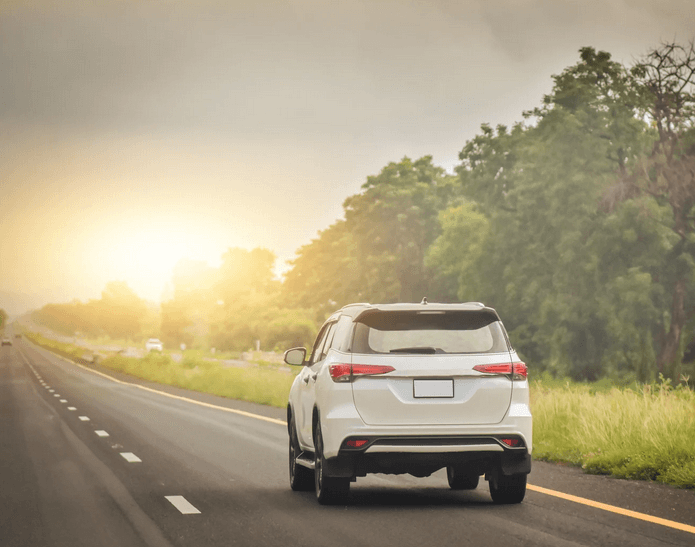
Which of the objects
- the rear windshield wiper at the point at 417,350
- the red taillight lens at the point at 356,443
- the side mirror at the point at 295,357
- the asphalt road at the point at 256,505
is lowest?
the asphalt road at the point at 256,505

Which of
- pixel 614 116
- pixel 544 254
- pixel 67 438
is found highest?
pixel 614 116

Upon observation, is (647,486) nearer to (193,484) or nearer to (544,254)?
(193,484)

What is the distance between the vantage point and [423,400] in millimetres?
8922

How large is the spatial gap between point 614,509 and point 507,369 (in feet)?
5.08

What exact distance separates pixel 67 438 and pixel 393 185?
58.2m

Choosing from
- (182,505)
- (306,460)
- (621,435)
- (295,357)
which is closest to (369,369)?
(306,460)

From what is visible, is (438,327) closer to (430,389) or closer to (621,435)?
(430,389)

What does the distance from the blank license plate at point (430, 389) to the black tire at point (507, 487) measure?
3.49 feet

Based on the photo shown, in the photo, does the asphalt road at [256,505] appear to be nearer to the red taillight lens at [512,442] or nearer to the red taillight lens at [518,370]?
the red taillight lens at [512,442]

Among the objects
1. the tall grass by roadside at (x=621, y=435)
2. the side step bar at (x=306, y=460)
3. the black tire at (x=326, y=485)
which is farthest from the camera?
the tall grass by roadside at (x=621, y=435)

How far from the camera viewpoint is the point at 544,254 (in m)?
49.4

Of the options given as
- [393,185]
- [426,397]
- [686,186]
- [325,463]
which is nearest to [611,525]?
[426,397]

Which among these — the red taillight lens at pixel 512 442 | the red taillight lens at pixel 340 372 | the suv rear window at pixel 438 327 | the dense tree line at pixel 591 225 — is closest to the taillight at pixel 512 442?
the red taillight lens at pixel 512 442

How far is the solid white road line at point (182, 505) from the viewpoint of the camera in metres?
9.32
